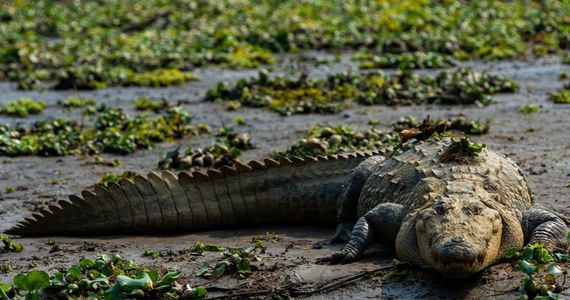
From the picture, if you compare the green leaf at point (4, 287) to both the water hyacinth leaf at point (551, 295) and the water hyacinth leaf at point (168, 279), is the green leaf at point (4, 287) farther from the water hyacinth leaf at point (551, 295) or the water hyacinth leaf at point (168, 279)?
the water hyacinth leaf at point (551, 295)

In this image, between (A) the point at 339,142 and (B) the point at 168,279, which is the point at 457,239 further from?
(A) the point at 339,142

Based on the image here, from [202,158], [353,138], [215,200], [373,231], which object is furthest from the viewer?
[353,138]

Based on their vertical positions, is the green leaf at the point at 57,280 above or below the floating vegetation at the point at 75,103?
below

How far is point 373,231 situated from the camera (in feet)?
22.1

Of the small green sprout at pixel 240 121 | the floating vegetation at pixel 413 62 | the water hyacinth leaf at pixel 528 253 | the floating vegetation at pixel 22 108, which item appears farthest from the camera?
the floating vegetation at pixel 413 62

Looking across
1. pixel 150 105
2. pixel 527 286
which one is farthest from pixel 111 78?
pixel 527 286

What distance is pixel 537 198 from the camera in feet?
26.0

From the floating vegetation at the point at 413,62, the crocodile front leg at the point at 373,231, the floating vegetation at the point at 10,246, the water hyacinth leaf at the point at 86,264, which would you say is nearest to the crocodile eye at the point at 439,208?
the crocodile front leg at the point at 373,231

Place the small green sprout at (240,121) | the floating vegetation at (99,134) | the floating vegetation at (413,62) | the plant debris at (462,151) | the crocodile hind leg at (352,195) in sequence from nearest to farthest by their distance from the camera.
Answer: the plant debris at (462,151), the crocodile hind leg at (352,195), the floating vegetation at (99,134), the small green sprout at (240,121), the floating vegetation at (413,62)

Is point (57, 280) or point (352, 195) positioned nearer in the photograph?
point (57, 280)

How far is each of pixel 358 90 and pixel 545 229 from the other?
7486 mm

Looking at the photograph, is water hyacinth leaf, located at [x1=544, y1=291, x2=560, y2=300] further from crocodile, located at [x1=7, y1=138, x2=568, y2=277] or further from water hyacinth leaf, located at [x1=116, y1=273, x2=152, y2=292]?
water hyacinth leaf, located at [x1=116, y1=273, x2=152, y2=292]

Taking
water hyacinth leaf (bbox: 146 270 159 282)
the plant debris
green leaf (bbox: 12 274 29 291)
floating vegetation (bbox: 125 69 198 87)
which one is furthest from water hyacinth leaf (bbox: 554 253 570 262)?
floating vegetation (bbox: 125 69 198 87)

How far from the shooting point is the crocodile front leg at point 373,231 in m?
6.57
